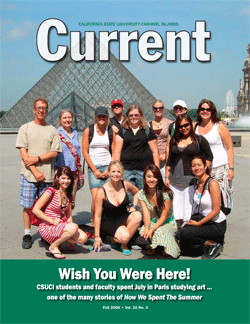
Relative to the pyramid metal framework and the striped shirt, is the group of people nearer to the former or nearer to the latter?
the striped shirt

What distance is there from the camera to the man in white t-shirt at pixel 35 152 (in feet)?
13.7

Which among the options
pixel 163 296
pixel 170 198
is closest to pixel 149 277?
pixel 163 296

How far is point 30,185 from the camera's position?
4.24 metres

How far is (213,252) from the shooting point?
12.4 feet

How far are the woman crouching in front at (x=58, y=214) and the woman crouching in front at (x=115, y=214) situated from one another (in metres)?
0.27

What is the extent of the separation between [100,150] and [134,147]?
431 millimetres

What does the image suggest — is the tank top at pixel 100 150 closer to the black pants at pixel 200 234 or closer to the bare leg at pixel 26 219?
the bare leg at pixel 26 219

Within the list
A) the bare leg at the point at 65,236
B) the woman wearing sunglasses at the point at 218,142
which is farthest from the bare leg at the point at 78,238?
the woman wearing sunglasses at the point at 218,142

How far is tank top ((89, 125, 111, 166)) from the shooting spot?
4.52m

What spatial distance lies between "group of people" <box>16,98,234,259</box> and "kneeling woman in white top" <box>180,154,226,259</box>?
0.01 metres

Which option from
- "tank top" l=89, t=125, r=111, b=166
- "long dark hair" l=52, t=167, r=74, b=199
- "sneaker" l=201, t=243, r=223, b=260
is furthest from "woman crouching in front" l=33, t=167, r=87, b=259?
"sneaker" l=201, t=243, r=223, b=260

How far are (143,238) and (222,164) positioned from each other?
1299 mm

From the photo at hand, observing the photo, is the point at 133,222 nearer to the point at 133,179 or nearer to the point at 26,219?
the point at 133,179

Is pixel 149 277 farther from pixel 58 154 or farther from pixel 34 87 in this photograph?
pixel 34 87
